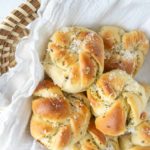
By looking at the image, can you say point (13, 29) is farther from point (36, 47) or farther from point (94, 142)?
point (94, 142)

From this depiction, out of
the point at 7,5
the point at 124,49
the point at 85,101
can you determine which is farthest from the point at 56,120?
the point at 7,5

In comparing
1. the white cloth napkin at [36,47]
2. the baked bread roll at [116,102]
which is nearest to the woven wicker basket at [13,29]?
the white cloth napkin at [36,47]

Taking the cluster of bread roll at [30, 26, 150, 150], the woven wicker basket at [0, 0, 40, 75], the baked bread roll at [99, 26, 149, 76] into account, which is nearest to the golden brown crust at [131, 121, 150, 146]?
the cluster of bread roll at [30, 26, 150, 150]

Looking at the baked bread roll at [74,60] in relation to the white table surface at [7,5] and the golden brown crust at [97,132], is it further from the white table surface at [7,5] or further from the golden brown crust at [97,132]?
the white table surface at [7,5]

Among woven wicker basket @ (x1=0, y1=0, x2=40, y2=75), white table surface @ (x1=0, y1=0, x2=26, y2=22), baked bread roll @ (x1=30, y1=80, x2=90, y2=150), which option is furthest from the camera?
white table surface @ (x1=0, y1=0, x2=26, y2=22)

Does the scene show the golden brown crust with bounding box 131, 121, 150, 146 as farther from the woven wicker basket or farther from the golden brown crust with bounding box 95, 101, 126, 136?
the woven wicker basket

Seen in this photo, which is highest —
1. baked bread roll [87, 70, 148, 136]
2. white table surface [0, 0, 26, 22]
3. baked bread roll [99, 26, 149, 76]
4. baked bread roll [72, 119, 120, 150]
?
baked bread roll [99, 26, 149, 76]
